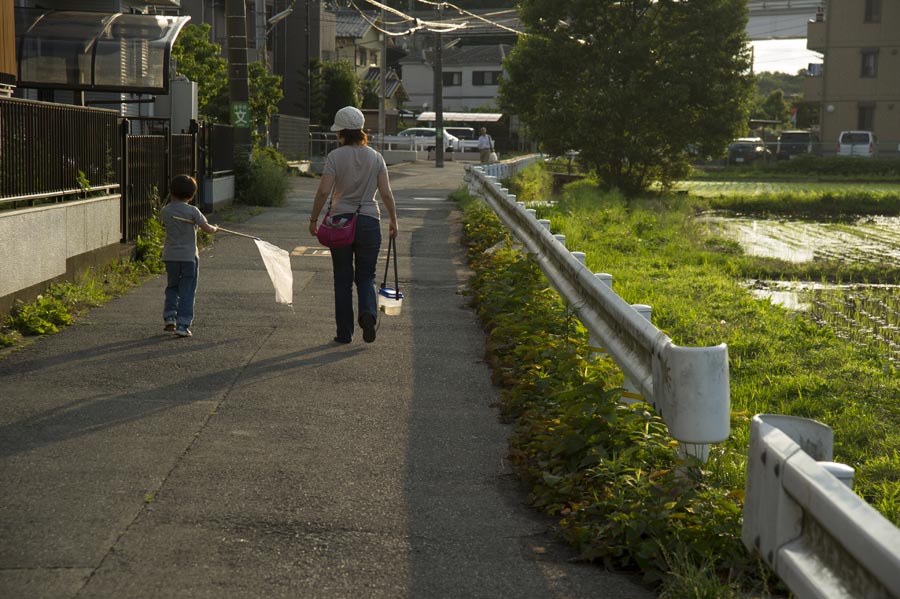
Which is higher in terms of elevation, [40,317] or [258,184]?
[258,184]

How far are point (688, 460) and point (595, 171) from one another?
27373mm

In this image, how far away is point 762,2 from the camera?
235 feet

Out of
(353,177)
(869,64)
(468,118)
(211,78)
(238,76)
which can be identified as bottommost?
A: (353,177)

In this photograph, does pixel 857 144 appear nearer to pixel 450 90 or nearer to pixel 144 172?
pixel 144 172

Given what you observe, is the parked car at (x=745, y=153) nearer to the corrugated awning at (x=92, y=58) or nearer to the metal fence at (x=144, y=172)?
the corrugated awning at (x=92, y=58)

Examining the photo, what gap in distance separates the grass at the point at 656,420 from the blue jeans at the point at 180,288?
2.48 meters

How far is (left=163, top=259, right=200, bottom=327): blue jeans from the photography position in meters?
9.23

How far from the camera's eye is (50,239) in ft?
33.9

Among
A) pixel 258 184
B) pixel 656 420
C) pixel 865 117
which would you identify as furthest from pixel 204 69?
pixel 865 117

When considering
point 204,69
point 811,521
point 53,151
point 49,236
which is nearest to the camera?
point 811,521

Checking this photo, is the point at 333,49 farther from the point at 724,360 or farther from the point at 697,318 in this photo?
the point at 724,360

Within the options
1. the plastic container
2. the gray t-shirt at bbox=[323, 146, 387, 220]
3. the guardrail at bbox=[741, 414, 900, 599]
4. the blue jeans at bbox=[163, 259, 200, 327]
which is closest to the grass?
the guardrail at bbox=[741, 414, 900, 599]

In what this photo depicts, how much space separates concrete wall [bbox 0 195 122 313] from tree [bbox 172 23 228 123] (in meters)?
14.8

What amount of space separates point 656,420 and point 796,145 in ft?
178
